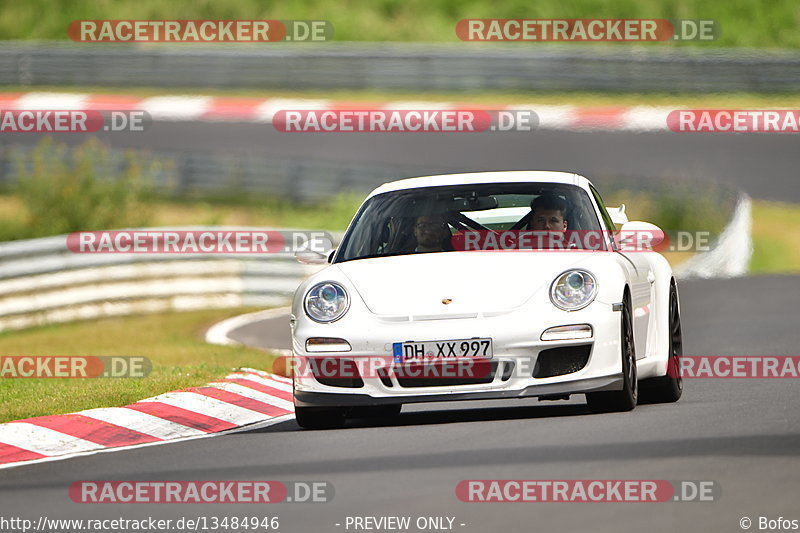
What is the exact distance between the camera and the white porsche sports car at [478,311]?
8.65m

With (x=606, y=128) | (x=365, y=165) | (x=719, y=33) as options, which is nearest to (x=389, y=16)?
(x=719, y=33)

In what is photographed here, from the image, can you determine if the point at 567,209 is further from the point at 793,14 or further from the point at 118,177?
the point at 793,14

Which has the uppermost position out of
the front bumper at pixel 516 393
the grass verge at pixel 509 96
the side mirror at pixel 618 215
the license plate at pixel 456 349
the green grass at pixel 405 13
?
the green grass at pixel 405 13

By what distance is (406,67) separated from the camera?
3175 centimetres

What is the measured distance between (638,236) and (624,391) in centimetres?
123

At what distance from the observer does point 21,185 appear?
24266 millimetres

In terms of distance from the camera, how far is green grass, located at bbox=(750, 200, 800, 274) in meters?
23.2

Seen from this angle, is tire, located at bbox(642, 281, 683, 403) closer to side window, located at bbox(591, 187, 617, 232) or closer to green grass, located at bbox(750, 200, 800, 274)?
side window, located at bbox(591, 187, 617, 232)

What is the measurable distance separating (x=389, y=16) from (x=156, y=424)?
3037cm

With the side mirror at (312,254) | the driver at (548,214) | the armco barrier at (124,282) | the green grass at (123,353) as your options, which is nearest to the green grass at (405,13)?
the armco barrier at (124,282)

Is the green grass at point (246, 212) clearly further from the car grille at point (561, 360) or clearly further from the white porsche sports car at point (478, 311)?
the car grille at point (561, 360)

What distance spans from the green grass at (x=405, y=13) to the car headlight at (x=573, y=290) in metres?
26.3

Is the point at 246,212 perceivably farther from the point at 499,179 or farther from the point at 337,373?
the point at 337,373

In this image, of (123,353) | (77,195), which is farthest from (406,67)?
(123,353)
